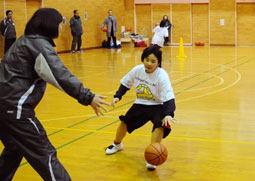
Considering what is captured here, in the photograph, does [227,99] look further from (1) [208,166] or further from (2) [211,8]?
(2) [211,8]

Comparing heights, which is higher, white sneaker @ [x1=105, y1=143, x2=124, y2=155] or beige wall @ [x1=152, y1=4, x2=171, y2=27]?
beige wall @ [x1=152, y1=4, x2=171, y2=27]

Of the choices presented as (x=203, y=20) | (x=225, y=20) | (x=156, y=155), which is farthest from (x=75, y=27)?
(x=156, y=155)

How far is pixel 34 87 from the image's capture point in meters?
3.58

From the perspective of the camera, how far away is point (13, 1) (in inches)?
756

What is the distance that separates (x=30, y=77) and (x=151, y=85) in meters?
2.19

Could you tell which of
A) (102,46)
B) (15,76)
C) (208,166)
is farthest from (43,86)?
(102,46)

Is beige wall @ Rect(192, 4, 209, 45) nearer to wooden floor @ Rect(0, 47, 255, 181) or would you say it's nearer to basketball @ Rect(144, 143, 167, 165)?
wooden floor @ Rect(0, 47, 255, 181)

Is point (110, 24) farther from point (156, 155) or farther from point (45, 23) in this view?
point (45, 23)

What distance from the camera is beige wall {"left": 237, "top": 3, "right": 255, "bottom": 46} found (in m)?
24.7

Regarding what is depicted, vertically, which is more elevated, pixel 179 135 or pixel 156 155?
pixel 156 155

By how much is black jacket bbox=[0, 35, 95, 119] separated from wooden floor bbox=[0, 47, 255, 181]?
168cm

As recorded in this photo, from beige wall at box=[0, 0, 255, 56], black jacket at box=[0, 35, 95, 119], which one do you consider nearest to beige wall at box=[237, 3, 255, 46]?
beige wall at box=[0, 0, 255, 56]

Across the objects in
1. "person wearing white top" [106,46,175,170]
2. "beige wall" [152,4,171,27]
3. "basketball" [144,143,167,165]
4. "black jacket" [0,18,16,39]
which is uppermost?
"beige wall" [152,4,171,27]

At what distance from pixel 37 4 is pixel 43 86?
1782 cm
